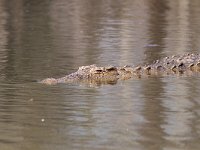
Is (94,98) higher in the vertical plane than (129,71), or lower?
lower

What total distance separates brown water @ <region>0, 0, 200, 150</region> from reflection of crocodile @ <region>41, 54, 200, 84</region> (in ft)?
1.25

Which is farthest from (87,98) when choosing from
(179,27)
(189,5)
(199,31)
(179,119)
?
(189,5)

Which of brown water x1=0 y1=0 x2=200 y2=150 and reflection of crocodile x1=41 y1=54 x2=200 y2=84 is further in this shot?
reflection of crocodile x1=41 y1=54 x2=200 y2=84

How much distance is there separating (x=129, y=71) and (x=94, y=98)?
2.11 m

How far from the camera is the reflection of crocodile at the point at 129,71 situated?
9906 mm

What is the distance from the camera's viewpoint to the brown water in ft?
20.5

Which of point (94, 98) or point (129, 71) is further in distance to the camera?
point (129, 71)

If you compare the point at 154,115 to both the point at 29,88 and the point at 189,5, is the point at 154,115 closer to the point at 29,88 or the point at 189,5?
the point at 29,88

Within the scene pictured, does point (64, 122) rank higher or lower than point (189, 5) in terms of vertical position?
lower

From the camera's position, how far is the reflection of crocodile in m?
9.91

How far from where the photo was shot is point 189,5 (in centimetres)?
3100

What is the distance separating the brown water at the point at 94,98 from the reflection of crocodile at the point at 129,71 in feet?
1.25

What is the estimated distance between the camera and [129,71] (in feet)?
34.1

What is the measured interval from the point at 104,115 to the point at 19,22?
1495 cm
